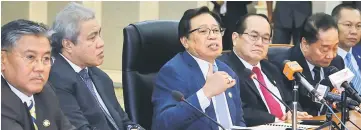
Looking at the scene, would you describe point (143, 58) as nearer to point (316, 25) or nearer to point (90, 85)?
point (90, 85)

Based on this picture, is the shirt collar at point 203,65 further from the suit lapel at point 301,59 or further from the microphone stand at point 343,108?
the suit lapel at point 301,59

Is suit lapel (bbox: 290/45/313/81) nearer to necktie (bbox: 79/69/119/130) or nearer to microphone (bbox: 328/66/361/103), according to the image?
microphone (bbox: 328/66/361/103)

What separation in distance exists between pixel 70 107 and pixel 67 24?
14.3 inches

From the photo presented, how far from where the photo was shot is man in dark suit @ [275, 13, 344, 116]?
416 cm

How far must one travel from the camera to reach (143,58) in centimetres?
352

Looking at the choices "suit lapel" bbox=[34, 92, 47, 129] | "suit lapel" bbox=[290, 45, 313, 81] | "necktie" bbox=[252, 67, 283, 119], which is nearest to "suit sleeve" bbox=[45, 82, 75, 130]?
"suit lapel" bbox=[34, 92, 47, 129]

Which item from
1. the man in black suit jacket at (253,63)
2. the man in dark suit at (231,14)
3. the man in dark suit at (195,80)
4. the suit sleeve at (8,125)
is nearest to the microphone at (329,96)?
the man in dark suit at (195,80)

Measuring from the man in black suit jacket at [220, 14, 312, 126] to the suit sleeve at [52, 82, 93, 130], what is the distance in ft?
3.30

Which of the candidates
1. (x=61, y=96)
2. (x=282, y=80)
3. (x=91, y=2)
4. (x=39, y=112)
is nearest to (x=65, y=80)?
(x=61, y=96)

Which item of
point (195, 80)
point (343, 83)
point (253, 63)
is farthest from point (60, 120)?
point (253, 63)

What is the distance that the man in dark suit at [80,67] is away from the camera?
2.98 metres

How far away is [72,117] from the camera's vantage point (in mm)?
2910

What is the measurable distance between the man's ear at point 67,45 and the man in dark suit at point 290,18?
406 cm

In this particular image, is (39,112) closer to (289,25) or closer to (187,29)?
(187,29)
